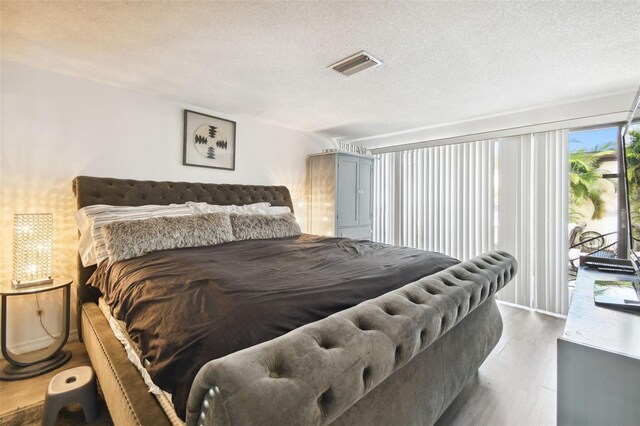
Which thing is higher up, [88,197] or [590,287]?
[88,197]

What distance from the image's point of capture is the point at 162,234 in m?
2.25

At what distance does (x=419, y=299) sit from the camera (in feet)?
4.25

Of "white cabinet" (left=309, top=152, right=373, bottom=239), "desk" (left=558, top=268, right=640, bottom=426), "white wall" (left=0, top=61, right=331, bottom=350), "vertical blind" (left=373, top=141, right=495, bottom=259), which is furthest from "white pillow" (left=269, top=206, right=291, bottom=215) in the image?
"desk" (left=558, top=268, right=640, bottom=426)

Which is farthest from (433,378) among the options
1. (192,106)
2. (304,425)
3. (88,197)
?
(192,106)

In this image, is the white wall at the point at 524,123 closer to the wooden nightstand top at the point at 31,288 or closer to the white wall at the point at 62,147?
the white wall at the point at 62,147

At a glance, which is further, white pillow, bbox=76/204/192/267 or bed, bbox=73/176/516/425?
white pillow, bbox=76/204/192/267

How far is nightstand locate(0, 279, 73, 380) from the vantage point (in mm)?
1959

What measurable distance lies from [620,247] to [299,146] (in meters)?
3.90

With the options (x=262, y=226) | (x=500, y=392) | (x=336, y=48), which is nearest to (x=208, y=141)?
(x=262, y=226)

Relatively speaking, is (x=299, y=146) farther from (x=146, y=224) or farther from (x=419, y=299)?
(x=419, y=299)

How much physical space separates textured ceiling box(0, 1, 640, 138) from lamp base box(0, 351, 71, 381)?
2.27 metres

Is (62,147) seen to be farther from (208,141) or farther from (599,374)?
(599,374)

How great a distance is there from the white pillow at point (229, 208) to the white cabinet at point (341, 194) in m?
0.94

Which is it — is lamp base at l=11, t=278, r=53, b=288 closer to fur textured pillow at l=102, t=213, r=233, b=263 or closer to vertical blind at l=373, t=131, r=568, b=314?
fur textured pillow at l=102, t=213, r=233, b=263
